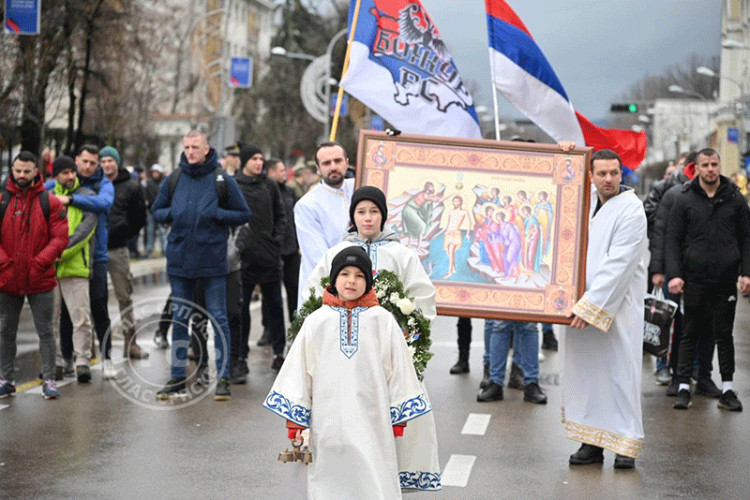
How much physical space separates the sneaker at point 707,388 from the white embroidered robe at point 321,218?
12.7 ft

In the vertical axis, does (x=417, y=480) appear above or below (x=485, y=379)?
above

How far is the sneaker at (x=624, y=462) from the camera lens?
838 cm

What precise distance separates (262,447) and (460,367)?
3971mm

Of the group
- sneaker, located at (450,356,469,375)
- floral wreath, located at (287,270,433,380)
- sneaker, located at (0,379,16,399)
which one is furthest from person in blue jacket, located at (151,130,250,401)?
floral wreath, located at (287,270,433,380)

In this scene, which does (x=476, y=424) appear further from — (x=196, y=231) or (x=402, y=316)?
(x=402, y=316)

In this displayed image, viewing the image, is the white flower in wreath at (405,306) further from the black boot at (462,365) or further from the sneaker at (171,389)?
the black boot at (462,365)

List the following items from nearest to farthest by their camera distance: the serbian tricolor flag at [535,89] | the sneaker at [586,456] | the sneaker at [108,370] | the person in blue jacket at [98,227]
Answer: the sneaker at [586,456] → the serbian tricolor flag at [535,89] → the person in blue jacket at [98,227] → the sneaker at [108,370]

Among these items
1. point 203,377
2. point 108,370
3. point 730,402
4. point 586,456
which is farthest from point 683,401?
point 108,370

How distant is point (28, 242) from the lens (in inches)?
413

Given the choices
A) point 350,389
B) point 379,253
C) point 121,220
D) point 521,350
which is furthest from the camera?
point 121,220

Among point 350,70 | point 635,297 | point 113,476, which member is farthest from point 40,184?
point 635,297

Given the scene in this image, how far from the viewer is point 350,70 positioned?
10.6 m

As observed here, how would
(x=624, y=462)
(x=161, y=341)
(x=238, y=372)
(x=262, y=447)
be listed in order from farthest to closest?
(x=161, y=341), (x=238, y=372), (x=262, y=447), (x=624, y=462)

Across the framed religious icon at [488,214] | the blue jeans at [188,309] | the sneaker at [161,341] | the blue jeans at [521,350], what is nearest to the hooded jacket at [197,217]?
the blue jeans at [188,309]
